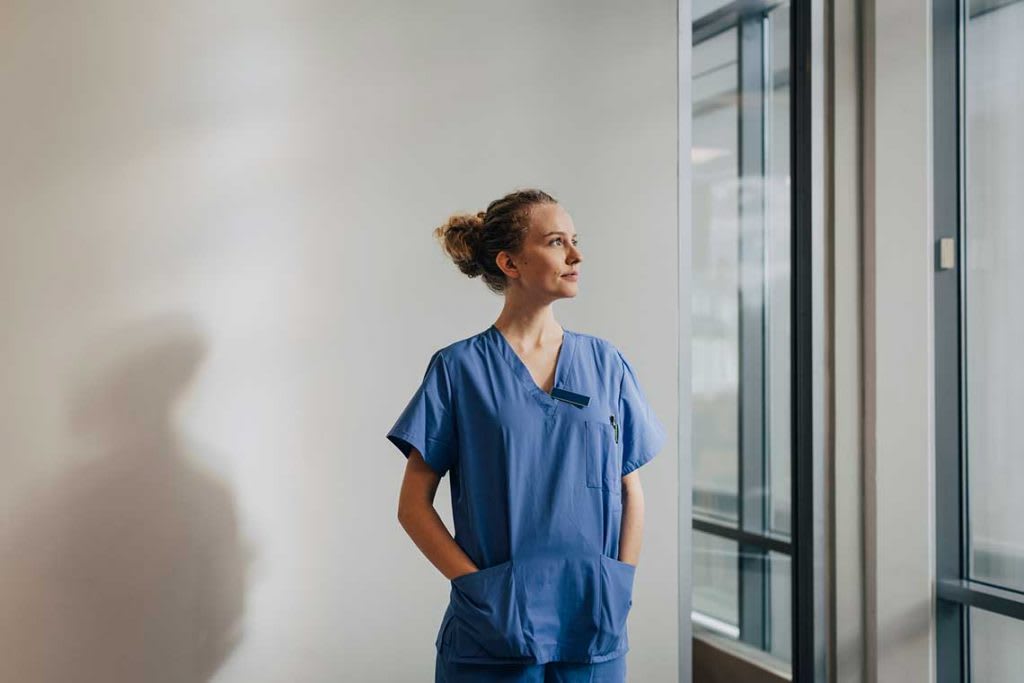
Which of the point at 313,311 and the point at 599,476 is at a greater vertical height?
the point at 313,311

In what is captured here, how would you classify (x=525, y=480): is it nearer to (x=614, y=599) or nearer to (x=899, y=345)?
(x=614, y=599)

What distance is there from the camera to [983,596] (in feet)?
7.61

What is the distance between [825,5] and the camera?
101 inches

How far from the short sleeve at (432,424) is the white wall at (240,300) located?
0.46 metres

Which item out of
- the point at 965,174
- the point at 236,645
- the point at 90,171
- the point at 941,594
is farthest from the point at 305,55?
the point at 941,594

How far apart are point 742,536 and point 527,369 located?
172cm

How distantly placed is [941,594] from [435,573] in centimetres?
135

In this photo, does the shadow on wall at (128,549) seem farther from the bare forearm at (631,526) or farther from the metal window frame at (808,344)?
the metal window frame at (808,344)

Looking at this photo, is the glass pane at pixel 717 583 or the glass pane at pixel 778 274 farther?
the glass pane at pixel 717 583

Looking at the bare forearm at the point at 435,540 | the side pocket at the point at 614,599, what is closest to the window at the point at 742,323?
the side pocket at the point at 614,599

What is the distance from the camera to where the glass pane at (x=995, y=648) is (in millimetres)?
2281

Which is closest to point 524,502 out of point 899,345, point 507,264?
point 507,264

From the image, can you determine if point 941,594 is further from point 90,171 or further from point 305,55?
point 90,171

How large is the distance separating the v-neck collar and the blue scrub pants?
450 millimetres
